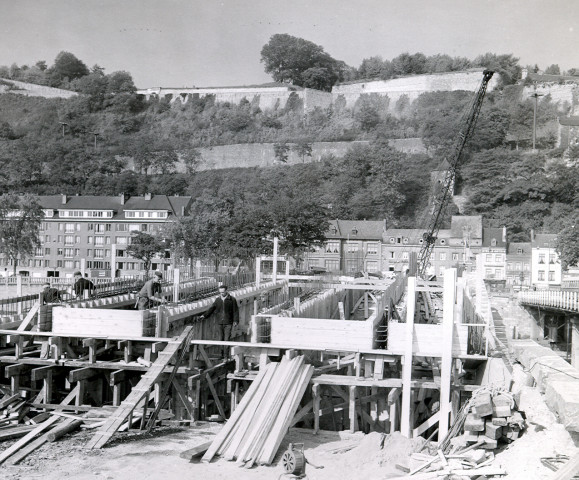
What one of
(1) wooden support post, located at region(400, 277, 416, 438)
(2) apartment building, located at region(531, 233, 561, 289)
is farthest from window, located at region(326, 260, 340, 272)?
(1) wooden support post, located at region(400, 277, 416, 438)

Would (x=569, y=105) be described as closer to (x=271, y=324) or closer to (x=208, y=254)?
(x=208, y=254)

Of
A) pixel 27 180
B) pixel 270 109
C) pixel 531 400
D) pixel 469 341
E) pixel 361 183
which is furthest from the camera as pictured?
pixel 270 109

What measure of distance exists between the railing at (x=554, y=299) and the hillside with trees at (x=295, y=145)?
15.0 metres

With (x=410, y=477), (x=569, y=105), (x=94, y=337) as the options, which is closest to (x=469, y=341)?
(x=410, y=477)

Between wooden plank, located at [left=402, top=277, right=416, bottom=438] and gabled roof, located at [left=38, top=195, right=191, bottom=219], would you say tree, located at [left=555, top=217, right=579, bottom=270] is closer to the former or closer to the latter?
gabled roof, located at [left=38, top=195, right=191, bottom=219]

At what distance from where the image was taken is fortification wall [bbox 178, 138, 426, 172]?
93.1 metres

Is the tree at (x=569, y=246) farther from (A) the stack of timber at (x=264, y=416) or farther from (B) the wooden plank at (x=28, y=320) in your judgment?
(B) the wooden plank at (x=28, y=320)

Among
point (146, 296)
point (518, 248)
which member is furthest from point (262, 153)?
point (146, 296)

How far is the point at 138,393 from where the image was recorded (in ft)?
37.1

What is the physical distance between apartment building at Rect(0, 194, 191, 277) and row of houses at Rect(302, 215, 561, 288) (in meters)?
15.0

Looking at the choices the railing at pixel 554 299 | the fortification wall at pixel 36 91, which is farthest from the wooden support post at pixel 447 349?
the fortification wall at pixel 36 91

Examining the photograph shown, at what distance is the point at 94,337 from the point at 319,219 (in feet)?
124

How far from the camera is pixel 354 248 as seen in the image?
222ft

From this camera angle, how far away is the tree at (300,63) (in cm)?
11631
